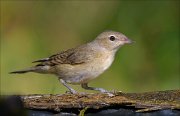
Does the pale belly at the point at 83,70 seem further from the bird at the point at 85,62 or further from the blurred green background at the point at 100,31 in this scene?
the blurred green background at the point at 100,31

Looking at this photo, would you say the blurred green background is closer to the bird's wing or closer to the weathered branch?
the bird's wing

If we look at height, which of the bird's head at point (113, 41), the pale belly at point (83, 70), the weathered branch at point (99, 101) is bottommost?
the weathered branch at point (99, 101)

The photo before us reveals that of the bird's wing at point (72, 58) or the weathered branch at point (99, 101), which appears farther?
the bird's wing at point (72, 58)

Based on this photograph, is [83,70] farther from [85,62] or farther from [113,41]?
[113,41]

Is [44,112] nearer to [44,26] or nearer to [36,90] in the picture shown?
[36,90]

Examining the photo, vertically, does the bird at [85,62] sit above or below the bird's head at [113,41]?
below

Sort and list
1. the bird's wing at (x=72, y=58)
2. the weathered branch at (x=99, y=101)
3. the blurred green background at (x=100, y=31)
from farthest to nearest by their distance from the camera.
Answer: the blurred green background at (x=100, y=31), the bird's wing at (x=72, y=58), the weathered branch at (x=99, y=101)

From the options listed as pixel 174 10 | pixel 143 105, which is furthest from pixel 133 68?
pixel 143 105

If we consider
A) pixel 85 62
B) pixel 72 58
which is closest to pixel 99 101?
pixel 85 62

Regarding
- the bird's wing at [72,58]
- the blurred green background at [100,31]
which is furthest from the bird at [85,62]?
the blurred green background at [100,31]
